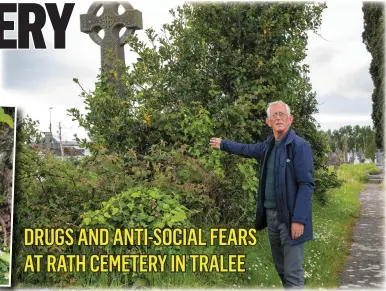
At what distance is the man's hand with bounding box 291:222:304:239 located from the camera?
420cm

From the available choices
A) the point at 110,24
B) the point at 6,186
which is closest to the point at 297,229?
the point at 6,186

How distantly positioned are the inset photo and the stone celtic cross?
12.3 feet

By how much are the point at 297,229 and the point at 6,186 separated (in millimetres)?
2624

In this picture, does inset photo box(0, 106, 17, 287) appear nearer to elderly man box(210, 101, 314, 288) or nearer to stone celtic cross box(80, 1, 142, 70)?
elderly man box(210, 101, 314, 288)

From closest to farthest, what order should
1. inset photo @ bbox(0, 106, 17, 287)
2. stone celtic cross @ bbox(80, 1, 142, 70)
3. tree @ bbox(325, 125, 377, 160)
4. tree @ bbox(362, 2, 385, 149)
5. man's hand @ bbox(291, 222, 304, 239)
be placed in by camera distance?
man's hand @ bbox(291, 222, 304, 239), inset photo @ bbox(0, 106, 17, 287), stone celtic cross @ bbox(80, 1, 142, 70), tree @ bbox(362, 2, 385, 149), tree @ bbox(325, 125, 377, 160)

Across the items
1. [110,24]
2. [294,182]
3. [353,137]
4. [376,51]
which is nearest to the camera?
[294,182]

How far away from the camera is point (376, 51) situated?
667 inches

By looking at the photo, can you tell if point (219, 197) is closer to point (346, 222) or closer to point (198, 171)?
point (198, 171)

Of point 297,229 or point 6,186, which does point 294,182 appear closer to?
point 297,229

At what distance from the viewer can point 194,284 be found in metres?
4.50

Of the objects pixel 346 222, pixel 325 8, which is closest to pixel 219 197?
pixel 325 8

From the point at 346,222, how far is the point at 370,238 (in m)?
1.56

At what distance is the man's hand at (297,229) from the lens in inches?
165

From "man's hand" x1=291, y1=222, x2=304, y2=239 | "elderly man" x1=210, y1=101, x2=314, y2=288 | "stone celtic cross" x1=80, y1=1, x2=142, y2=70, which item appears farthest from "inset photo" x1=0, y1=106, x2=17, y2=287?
"stone celtic cross" x1=80, y1=1, x2=142, y2=70
